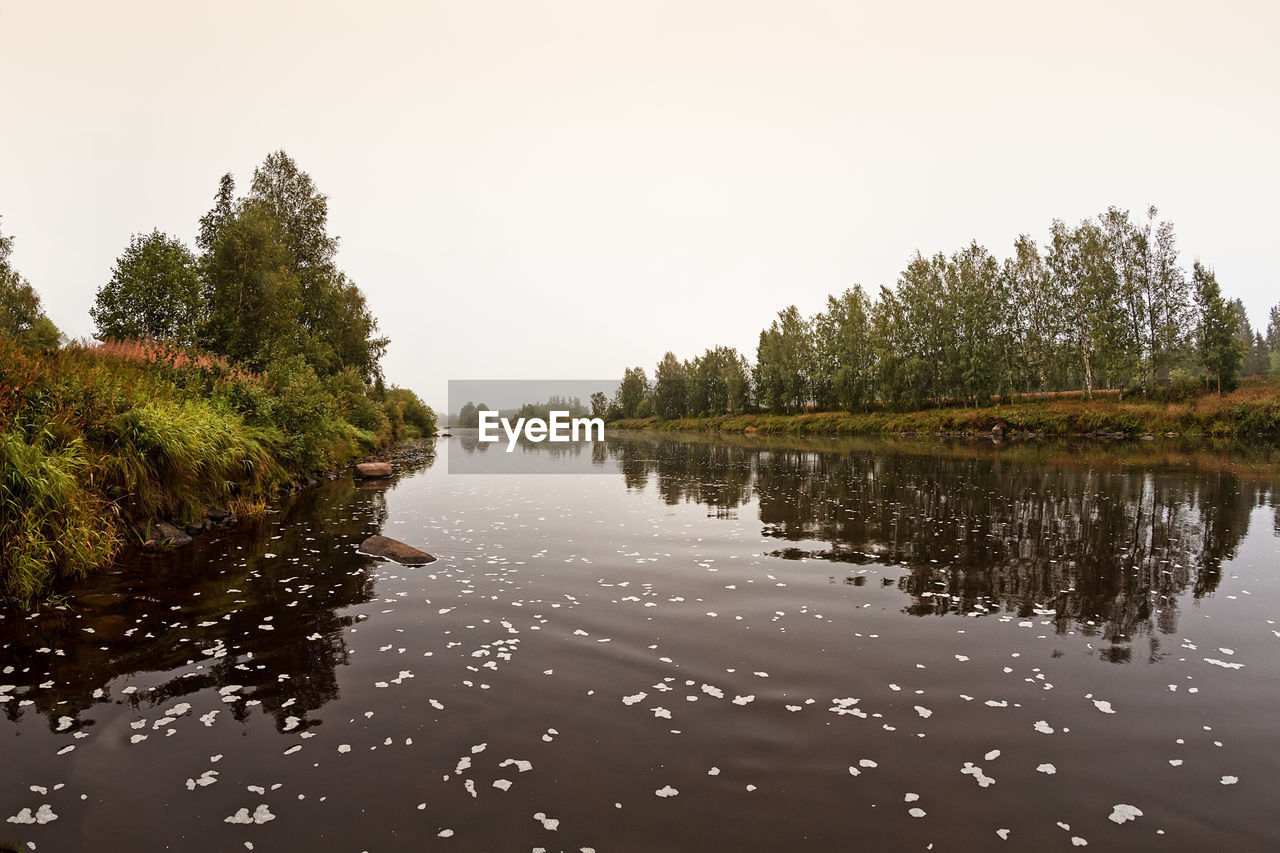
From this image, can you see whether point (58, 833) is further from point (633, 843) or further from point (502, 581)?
point (502, 581)

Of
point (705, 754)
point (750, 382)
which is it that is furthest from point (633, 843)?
point (750, 382)

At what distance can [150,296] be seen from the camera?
3180cm

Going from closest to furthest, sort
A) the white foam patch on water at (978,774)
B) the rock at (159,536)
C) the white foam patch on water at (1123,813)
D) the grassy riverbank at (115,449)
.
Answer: the white foam patch on water at (1123,813) → the white foam patch on water at (978,774) → the grassy riverbank at (115,449) → the rock at (159,536)

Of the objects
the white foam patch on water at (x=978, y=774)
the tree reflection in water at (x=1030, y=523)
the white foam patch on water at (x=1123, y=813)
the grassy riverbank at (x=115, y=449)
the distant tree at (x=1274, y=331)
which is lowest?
the white foam patch on water at (x=1123, y=813)

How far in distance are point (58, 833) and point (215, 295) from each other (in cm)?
4102

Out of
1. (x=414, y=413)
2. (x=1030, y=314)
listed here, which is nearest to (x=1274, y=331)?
(x=1030, y=314)

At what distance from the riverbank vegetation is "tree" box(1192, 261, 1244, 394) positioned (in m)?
74.8

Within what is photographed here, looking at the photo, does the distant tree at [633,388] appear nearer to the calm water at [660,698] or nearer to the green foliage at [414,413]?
the green foliage at [414,413]

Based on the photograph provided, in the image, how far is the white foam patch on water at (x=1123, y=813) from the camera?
16.4 ft

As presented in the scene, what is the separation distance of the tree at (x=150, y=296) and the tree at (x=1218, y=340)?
267ft

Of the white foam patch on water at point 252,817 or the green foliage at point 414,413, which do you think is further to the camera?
the green foliage at point 414,413

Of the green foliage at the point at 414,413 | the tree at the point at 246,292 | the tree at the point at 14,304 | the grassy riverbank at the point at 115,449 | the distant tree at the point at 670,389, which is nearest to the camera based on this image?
the grassy riverbank at the point at 115,449

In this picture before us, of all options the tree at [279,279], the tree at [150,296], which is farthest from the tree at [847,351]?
the tree at [150,296]

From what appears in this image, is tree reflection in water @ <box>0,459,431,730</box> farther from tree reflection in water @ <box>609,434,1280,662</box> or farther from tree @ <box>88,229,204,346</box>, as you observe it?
tree @ <box>88,229,204,346</box>
